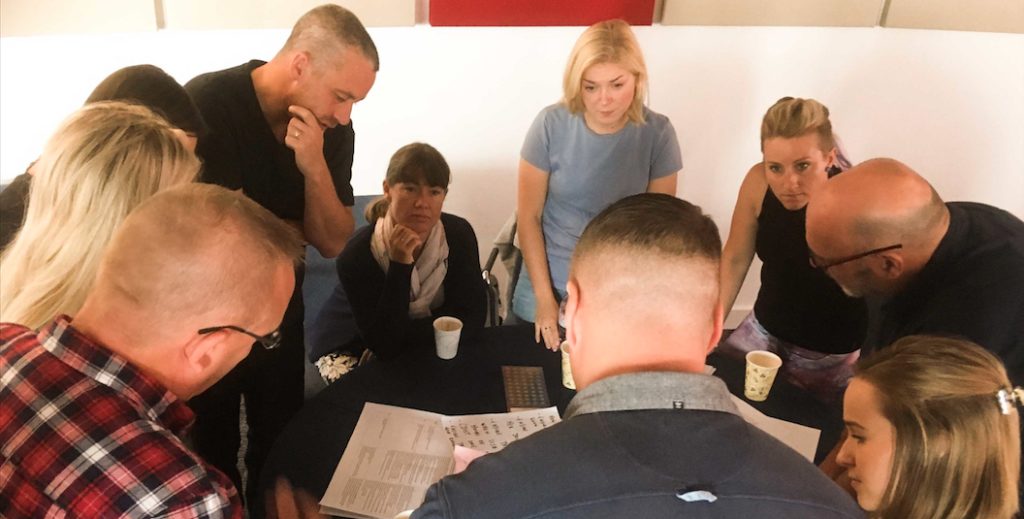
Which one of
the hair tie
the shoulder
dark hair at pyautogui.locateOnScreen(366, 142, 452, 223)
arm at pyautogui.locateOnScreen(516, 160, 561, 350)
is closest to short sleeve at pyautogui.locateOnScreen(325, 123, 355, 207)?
dark hair at pyautogui.locateOnScreen(366, 142, 452, 223)

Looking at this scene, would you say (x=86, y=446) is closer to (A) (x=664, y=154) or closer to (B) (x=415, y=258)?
(B) (x=415, y=258)

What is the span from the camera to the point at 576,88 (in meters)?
2.29

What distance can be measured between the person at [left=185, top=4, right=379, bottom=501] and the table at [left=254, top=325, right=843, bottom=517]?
1.26 ft

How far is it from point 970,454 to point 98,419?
53.4 inches

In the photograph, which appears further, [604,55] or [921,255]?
[604,55]

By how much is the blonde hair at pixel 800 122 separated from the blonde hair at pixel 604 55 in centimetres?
41

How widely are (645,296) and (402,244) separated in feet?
3.78

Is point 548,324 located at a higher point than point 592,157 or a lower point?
lower

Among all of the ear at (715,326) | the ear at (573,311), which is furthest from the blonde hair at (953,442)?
the ear at (573,311)

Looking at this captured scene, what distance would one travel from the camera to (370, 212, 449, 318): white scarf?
7.27 ft

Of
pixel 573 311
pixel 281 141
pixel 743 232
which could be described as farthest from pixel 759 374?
pixel 281 141

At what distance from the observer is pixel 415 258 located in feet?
7.49

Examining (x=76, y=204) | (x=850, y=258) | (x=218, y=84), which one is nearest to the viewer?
(x=76, y=204)

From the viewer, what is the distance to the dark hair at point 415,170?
2293 millimetres
